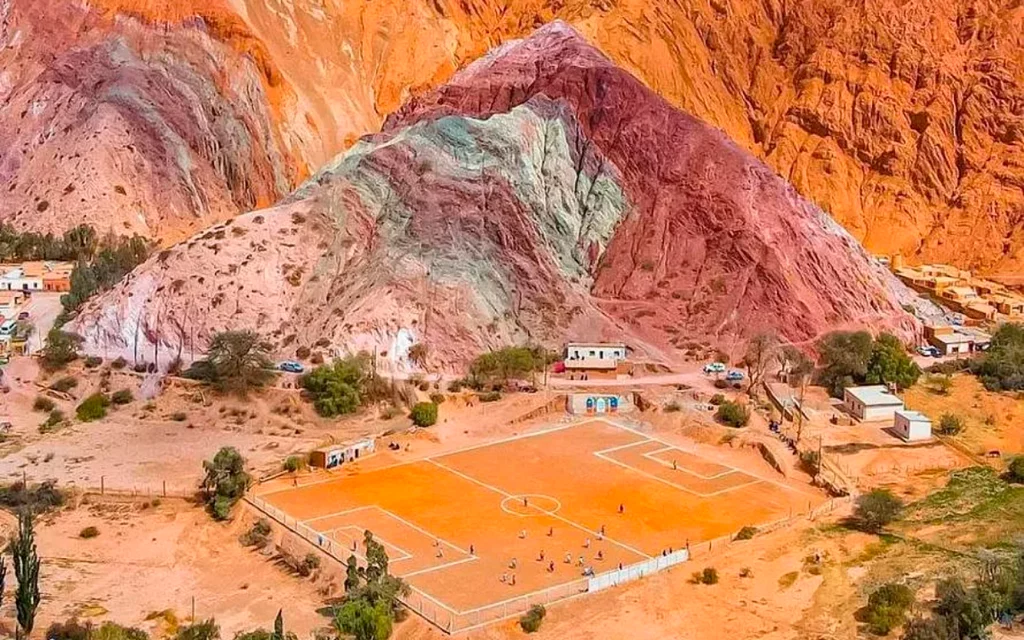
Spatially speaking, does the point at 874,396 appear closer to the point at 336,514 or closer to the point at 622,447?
the point at 622,447

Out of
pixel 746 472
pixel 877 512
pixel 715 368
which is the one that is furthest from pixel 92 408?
pixel 877 512

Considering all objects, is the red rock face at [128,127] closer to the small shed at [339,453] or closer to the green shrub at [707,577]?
the small shed at [339,453]

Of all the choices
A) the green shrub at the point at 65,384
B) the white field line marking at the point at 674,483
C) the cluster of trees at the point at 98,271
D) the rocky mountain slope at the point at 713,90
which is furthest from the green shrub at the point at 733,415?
the rocky mountain slope at the point at 713,90

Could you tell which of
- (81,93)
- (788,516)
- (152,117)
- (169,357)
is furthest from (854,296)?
(81,93)

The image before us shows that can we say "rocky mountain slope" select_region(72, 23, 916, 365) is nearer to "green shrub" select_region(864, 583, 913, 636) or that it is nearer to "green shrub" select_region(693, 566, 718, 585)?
"green shrub" select_region(693, 566, 718, 585)


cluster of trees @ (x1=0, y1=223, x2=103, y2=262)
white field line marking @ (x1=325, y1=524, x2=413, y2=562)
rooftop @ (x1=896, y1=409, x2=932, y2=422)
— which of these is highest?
cluster of trees @ (x1=0, y1=223, x2=103, y2=262)

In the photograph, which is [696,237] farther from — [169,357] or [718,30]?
[718,30]

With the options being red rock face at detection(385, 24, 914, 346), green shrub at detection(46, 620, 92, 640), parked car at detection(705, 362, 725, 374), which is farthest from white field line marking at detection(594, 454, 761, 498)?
green shrub at detection(46, 620, 92, 640)
